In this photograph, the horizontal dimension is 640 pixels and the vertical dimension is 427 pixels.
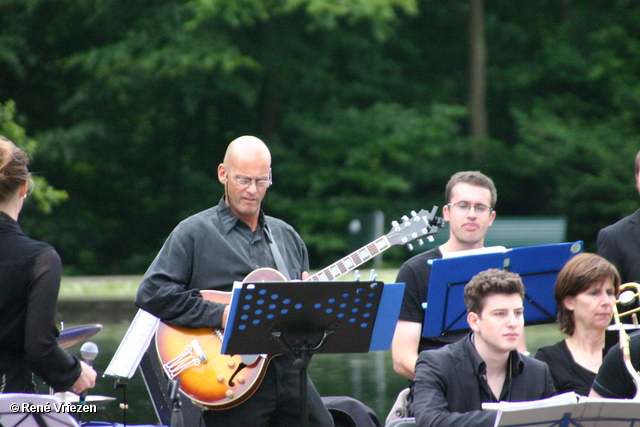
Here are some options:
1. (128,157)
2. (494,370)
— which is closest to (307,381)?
(494,370)

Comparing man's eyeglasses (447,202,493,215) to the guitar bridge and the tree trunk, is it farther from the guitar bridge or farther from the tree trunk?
the tree trunk

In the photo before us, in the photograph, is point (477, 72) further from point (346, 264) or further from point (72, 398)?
point (72, 398)

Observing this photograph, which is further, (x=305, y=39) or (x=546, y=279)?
(x=305, y=39)

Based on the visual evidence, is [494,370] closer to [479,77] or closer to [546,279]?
[546,279]

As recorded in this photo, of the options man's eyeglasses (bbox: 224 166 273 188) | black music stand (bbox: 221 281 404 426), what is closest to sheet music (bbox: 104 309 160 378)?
man's eyeglasses (bbox: 224 166 273 188)

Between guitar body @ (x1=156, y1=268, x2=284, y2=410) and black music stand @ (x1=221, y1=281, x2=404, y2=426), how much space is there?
36 cm

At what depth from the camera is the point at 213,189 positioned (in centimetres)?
1908

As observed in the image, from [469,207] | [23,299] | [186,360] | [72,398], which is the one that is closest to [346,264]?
[469,207]

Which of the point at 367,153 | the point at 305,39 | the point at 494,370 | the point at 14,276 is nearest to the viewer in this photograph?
the point at 14,276

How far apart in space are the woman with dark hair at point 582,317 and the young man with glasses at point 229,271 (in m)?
1.18

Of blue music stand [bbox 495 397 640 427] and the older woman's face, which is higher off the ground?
the older woman's face

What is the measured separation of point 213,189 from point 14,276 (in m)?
15.6

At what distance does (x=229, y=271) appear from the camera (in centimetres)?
443

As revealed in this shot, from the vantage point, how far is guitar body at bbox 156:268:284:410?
4328 mm
